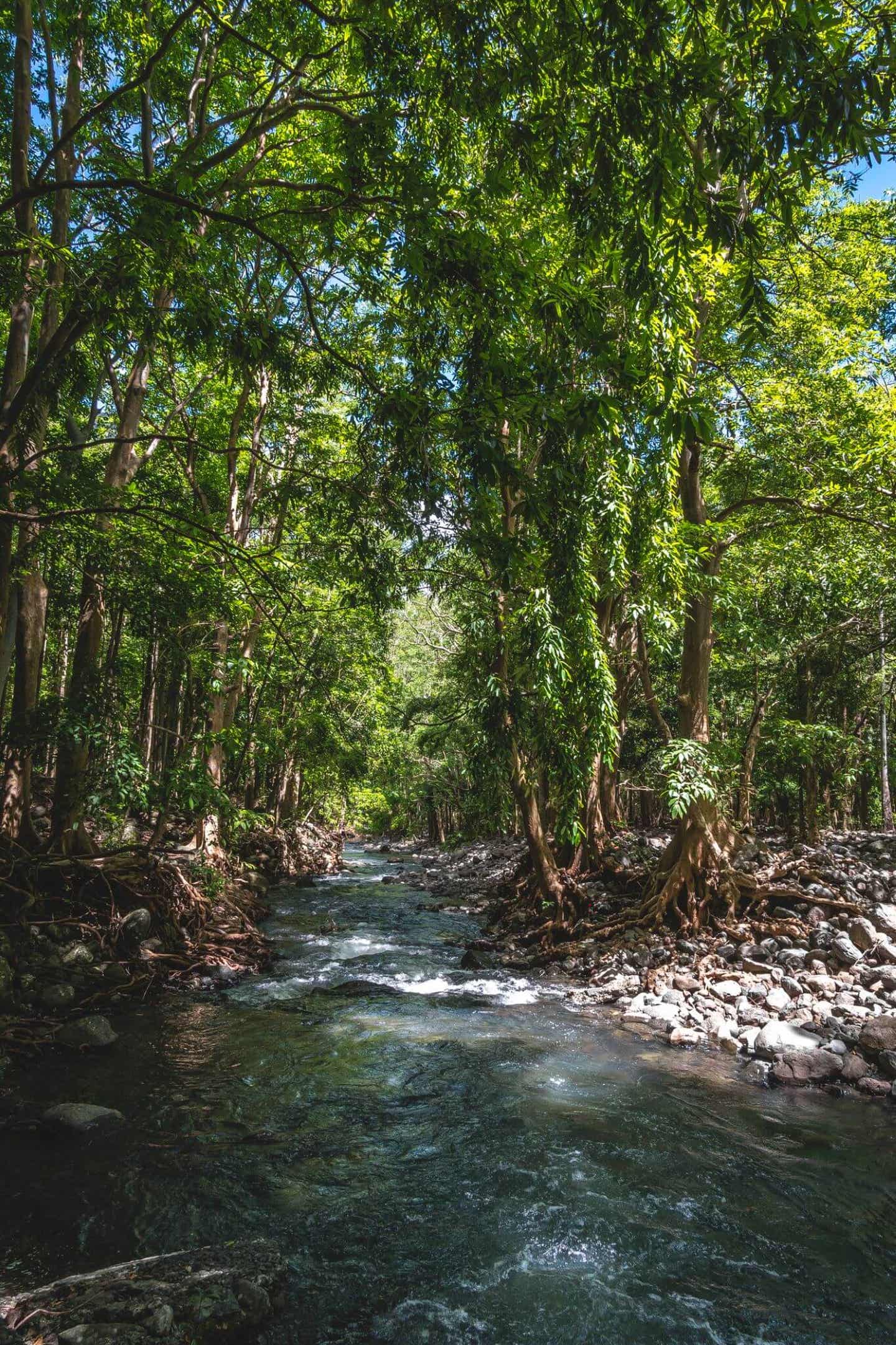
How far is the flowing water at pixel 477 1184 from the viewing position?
345cm

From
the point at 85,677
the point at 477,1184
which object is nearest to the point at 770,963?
the point at 477,1184

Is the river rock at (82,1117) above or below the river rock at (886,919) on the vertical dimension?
below

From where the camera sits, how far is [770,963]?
862cm

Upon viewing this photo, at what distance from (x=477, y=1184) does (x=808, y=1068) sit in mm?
3624

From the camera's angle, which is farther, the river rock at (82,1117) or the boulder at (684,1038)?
the boulder at (684,1038)

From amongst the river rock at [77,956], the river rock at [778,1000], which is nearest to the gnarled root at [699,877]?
the river rock at [778,1000]

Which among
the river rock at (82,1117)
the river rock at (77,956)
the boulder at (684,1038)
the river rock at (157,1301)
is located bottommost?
the boulder at (684,1038)

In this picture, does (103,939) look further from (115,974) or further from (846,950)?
(846,950)

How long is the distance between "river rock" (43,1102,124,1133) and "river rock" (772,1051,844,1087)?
5.65m

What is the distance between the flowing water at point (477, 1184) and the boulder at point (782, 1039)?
369mm

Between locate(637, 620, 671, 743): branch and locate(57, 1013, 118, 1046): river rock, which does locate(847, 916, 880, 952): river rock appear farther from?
locate(57, 1013, 118, 1046): river rock

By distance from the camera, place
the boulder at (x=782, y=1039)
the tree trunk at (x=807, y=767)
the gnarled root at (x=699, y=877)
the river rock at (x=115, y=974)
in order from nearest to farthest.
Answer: the boulder at (x=782, y=1039) < the river rock at (x=115, y=974) < the gnarled root at (x=699, y=877) < the tree trunk at (x=807, y=767)

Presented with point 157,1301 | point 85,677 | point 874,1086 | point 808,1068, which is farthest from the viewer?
point 85,677

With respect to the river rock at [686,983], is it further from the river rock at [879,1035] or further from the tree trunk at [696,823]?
the river rock at [879,1035]
